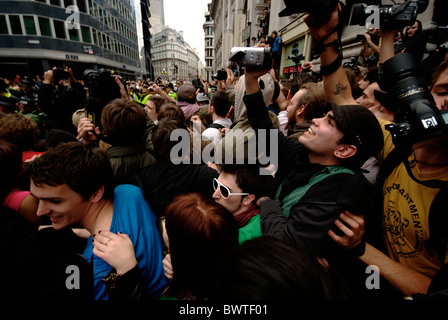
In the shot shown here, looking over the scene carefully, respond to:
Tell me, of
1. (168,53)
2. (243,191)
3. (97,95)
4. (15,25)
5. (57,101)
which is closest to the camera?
(243,191)

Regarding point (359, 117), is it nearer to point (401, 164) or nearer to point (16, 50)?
point (401, 164)

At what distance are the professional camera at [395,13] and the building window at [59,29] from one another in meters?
34.0

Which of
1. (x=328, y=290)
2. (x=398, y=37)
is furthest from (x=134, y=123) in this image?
(x=398, y=37)

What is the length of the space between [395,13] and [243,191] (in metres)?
1.70

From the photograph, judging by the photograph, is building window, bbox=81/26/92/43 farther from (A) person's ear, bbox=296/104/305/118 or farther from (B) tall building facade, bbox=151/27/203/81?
(B) tall building facade, bbox=151/27/203/81

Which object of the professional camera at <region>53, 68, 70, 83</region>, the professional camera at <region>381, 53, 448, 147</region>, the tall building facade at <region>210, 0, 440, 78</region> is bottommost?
the professional camera at <region>381, 53, 448, 147</region>

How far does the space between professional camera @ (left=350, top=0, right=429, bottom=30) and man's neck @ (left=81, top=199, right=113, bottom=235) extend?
2325 mm

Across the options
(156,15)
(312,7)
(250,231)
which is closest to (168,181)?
(250,231)

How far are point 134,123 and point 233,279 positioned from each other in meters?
1.91

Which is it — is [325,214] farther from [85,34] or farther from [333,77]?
[85,34]

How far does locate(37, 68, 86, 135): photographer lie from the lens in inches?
156

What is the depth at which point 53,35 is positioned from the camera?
23547 millimetres

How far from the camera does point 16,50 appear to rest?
866 inches
